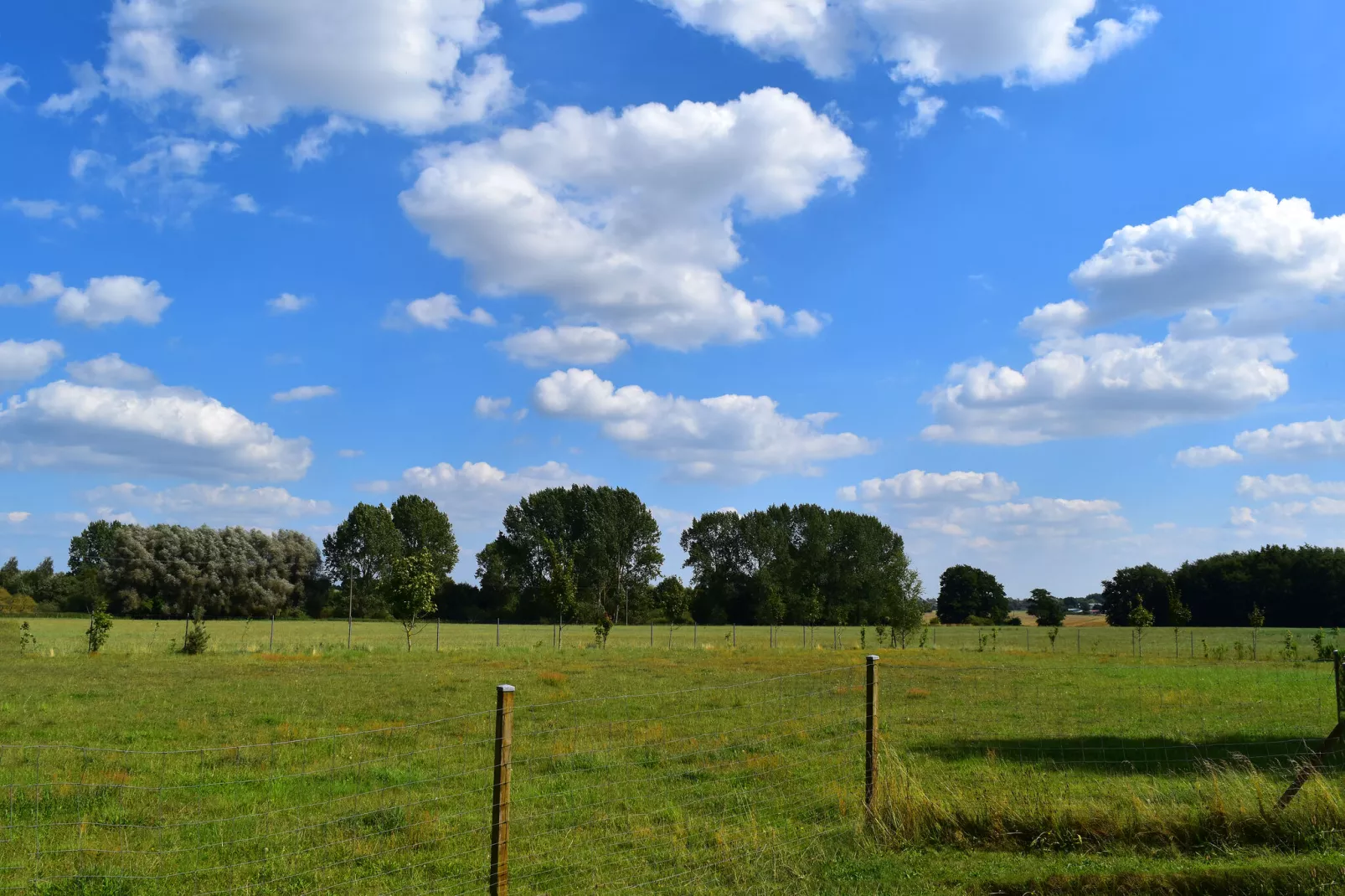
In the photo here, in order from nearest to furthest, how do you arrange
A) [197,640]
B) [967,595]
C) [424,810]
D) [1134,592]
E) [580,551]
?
[424,810] < [197,640] < [580,551] < [1134,592] < [967,595]

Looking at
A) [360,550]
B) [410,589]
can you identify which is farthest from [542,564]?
[410,589]

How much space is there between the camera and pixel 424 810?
29.1 feet

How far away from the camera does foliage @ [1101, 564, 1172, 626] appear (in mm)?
88438

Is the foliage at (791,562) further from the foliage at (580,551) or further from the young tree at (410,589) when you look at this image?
the young tree at (410,589)

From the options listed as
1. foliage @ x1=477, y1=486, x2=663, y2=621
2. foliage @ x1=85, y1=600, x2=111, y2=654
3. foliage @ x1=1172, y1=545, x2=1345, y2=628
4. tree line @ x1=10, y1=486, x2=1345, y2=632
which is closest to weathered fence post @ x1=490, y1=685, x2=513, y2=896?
foliage @ x1=85, y1=600, x2=111, y2=654

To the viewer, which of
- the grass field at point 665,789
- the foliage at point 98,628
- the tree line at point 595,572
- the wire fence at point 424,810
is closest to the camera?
the grass field at point 665,789

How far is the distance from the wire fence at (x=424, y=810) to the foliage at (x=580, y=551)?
71079 millimetres

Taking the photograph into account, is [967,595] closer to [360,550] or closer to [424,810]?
[360,550]

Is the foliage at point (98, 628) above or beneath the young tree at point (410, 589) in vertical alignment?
beneath

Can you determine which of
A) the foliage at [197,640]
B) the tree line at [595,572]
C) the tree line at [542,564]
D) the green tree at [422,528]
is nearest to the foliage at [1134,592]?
the tree line at [595,572]

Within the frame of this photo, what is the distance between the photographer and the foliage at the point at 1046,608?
85.9 m

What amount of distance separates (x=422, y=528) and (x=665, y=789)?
8272 centimetres

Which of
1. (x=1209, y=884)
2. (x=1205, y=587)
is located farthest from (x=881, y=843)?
(x=1205, y=587)

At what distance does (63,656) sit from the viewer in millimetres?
28906
